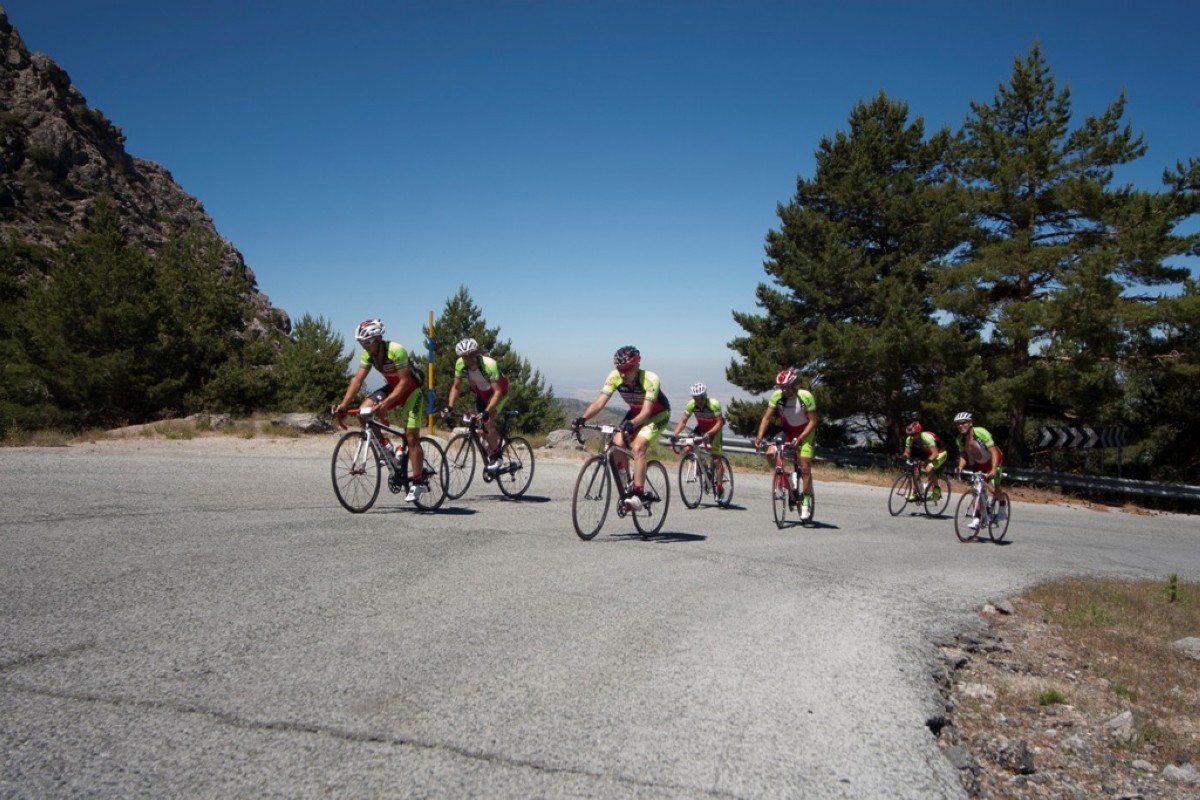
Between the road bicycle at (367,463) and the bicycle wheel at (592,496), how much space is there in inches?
86.2

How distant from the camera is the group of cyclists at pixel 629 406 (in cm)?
853

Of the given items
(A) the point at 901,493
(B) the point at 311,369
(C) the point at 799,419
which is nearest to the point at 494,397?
(C) the point at 799,419

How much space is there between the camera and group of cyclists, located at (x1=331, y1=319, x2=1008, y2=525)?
28.0 feet

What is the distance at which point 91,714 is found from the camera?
10.1ft

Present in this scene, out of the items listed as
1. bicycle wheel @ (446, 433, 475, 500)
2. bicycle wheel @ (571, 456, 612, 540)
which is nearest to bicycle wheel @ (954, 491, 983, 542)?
bicycle wheel @ (571, 456, 612, 540)

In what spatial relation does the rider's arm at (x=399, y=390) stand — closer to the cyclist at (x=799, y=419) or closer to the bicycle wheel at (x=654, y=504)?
the bicycle wheel at (x=654, y=504)

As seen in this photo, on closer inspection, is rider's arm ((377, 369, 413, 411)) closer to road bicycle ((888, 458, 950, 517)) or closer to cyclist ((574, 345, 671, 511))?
cyclist ((574, 345, 671, 511))

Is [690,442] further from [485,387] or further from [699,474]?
[485,387]

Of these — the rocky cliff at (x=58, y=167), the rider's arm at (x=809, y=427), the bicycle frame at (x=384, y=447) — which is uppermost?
the rocky cliff at (x=58, y=167)

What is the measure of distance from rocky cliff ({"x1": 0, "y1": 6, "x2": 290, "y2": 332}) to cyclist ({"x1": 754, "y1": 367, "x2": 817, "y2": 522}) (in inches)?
3079

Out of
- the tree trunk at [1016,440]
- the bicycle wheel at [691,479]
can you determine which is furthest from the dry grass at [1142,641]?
the tree trunk at [1016,440]

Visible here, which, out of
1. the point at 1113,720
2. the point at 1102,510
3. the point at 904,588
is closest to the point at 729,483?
the point at 904,588

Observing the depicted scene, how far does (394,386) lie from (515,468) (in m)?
2.75

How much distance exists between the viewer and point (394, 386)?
9078mm
